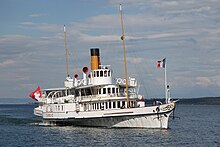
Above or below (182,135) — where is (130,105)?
above

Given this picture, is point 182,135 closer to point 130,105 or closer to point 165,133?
point 165,133

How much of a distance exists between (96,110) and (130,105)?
4578mm

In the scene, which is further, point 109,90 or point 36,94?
point 36,94

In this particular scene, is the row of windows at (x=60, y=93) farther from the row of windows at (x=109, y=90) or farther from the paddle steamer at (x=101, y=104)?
the row of windows at (x=109, y=90)

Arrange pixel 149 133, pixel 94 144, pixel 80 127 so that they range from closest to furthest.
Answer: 1. pixel 94 144
2. pixel 149 133
3. pixel 80 127

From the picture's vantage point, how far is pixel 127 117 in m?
56.6

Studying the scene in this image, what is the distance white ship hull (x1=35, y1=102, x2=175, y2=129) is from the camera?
55.0m

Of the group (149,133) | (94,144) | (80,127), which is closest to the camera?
(94,144)

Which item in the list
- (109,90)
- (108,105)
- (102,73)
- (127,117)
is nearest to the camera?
(127,117)

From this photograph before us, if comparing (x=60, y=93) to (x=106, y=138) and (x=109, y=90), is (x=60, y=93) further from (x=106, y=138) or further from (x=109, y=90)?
(x=106, y=138)

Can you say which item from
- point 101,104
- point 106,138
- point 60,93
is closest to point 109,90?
point 101,104

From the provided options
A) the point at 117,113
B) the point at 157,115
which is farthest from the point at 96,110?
the point at 157,115

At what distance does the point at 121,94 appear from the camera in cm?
6078

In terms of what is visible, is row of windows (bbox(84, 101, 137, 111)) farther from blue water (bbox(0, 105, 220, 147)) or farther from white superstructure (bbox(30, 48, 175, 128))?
blue water (bbox(0, 105, 220, 147))
